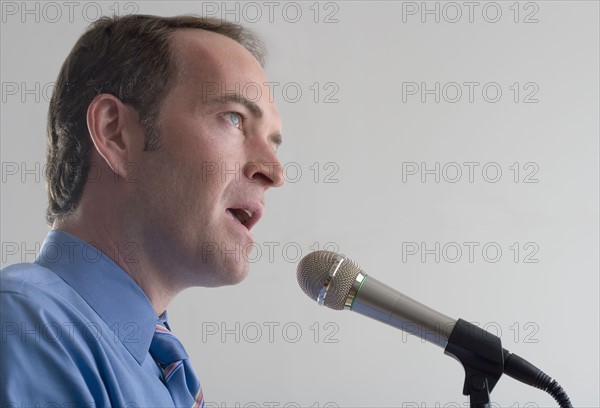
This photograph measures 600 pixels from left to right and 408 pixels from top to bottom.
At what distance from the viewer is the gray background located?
1.90 m

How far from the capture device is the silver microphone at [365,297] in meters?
0.91

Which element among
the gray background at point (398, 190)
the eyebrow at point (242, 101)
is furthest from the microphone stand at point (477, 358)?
the gray background at point (398, 190)

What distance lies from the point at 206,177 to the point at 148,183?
9cm

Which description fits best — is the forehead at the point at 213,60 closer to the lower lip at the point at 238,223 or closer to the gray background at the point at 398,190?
the lower lip at the point at 238,223

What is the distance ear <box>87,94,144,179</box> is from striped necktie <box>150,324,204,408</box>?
26 centimetres

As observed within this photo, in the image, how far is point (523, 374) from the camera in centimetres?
89

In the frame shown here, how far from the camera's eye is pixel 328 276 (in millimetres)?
984

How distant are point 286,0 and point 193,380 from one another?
1.27 m

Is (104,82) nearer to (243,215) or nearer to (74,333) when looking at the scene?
(243,215)
